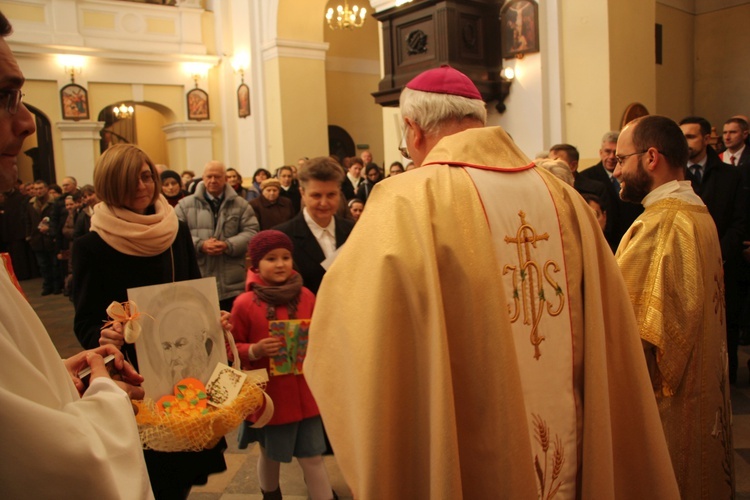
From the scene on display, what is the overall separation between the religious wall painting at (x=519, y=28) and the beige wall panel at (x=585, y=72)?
1.10 ft

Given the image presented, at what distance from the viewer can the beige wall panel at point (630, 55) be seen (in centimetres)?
721

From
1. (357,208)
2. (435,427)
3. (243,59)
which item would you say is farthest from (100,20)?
(435,427)

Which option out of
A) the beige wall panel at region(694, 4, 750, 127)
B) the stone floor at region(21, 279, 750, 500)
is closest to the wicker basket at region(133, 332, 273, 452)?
the stone floor at region(21, 279, 750, 500)

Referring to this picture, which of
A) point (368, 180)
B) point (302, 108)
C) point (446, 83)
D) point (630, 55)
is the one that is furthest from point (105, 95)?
point (446, 83)

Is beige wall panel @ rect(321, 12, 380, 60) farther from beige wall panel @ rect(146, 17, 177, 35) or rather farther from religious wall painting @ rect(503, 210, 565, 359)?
religious wall painting @ rect(503, 210, 565, 359)

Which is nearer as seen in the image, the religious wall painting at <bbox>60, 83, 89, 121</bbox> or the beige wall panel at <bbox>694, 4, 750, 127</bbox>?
the beige wall panel at <bbox>694, 4, 750, 127</bbox>

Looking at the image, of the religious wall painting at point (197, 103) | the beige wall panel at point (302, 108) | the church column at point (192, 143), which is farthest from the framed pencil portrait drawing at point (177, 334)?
the religious wall painting at point (197, 103)

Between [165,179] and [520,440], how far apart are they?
539 cm

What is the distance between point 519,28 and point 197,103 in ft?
34.4

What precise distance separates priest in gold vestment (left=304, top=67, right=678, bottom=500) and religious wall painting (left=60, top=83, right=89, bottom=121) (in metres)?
15.0

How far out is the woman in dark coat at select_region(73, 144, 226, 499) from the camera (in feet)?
8.17

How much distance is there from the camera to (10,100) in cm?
118

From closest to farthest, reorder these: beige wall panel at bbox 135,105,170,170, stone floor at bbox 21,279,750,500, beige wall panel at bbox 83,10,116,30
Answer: stone floor at bbox 21,279,750,500, beige wall panel at bbox 83,10,116,30, beige wall panel at bbox 135,105,170,170

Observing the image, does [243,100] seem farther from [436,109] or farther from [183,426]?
[436,109]
